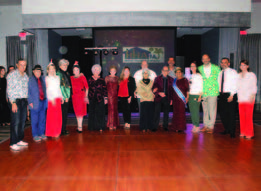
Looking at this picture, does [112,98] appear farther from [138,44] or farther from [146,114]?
[138,44]

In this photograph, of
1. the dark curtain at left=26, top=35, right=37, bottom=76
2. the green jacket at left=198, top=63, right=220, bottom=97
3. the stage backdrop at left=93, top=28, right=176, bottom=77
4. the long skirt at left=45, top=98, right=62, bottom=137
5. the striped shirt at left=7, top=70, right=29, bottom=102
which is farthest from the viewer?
the stage backdrop at left=93, top=28, right=176, bottom=77

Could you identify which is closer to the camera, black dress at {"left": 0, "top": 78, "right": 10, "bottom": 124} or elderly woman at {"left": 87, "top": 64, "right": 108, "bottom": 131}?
elderly woman at {"left": 87, "top": 64, "right": 108, "bottom": 131}

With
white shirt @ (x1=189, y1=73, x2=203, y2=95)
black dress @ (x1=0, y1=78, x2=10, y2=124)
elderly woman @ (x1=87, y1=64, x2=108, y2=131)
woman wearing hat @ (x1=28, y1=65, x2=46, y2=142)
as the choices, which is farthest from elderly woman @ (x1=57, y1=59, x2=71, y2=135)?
white shirt @ (x1=189, y1=73, x2=203, y2=95)

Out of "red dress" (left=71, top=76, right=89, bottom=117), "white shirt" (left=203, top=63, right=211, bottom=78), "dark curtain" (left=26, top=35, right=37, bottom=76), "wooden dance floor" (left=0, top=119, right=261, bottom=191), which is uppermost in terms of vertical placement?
"dark curtain" (left=26, top=35, right=37, bottom=76)

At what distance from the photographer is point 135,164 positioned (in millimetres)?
3180

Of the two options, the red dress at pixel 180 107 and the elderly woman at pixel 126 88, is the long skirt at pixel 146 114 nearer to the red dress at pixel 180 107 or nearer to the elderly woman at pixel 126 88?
the elderly woman at pixel 126 88

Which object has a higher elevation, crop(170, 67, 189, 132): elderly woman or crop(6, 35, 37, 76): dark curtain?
crop(6, 35, 37, 76): dark curtain

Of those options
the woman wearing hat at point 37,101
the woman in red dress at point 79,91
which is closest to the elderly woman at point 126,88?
the woman in red dress at point 79,91

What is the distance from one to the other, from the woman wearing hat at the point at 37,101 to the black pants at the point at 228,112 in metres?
3.57

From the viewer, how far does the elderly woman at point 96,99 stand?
16.6ft

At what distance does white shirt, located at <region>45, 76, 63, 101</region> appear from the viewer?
444 centimetres

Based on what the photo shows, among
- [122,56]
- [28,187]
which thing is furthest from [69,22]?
[28,187]

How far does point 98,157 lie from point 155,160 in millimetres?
857

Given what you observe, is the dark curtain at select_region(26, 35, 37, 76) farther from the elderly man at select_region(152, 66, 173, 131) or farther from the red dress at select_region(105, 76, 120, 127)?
the elderly man at select_region(152, 66, 173, 131)
